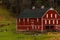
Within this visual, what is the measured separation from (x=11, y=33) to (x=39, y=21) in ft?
39.3

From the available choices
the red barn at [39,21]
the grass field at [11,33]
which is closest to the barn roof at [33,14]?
the red barn at [39,21]

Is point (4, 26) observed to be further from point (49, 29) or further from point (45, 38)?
point (45, 38)

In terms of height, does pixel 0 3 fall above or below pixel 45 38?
above

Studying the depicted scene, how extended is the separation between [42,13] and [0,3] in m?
35.6

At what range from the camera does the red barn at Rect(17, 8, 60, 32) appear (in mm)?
95562

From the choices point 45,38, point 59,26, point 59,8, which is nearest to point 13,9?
point 59,8

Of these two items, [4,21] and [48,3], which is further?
[48,3]

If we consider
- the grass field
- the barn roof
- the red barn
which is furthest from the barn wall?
the grass field

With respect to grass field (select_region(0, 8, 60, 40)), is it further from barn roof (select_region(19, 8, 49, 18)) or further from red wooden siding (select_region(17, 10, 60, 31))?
barn roof (select_region(19, 8, 49, 18))

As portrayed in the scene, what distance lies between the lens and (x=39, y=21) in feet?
319

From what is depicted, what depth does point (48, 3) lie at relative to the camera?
402 ft

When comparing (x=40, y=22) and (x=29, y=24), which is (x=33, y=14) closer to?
(x=29, y=24)

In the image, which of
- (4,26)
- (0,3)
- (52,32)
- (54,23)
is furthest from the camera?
(0,3)

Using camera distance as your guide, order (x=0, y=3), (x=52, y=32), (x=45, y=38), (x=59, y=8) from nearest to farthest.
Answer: (x=45, y=38), (x=52, y=32), (x=59, y=8), (x=0, y=3)
